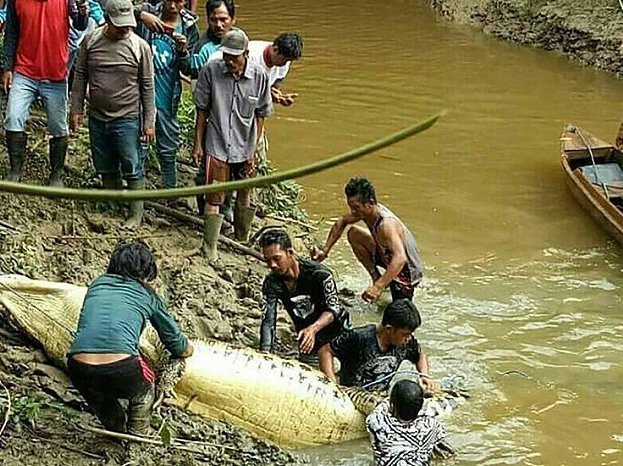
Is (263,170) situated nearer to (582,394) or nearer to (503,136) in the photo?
(582,394)

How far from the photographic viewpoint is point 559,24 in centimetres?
1988

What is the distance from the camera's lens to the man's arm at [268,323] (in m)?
6.83

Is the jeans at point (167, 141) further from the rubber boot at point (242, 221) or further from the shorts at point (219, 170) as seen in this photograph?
the rubber boot at point (242, 221)

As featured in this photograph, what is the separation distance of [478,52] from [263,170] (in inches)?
429

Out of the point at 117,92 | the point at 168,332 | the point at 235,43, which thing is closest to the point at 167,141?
the point at 117,92

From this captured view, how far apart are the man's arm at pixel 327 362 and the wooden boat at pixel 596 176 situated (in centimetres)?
461

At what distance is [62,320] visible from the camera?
6.17 meters

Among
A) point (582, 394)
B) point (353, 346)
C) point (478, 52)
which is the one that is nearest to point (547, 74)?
point (478, 52)

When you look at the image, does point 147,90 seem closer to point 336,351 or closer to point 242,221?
point 242,221

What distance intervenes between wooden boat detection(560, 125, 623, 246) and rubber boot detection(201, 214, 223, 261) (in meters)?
4.41

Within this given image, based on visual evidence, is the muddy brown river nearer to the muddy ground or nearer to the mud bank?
the mud bank

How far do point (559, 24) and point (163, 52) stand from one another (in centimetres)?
1372

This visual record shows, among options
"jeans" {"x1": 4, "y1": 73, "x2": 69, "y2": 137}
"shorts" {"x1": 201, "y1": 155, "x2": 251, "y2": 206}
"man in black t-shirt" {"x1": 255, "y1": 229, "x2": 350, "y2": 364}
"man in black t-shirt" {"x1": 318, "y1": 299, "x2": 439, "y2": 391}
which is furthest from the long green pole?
"shorts" {"x1": 201, "y1": 155, "x2": 251, "y2": 206}

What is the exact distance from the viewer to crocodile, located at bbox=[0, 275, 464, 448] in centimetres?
616
